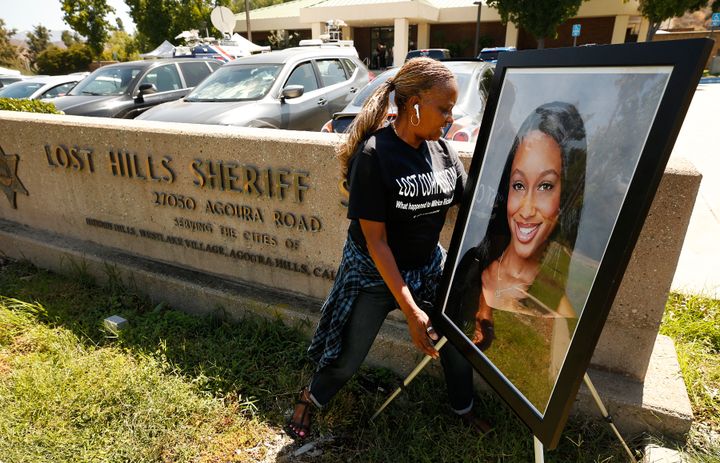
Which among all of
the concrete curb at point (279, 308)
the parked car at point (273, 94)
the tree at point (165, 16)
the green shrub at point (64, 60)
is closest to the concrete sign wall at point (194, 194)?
the concrete curb at point (279, 308)

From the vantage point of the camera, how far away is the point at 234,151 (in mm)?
3254

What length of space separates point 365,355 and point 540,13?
90.6ft

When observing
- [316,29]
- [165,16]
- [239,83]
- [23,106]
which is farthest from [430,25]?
[23,106]

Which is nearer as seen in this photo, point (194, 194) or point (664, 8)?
point (194, 194)

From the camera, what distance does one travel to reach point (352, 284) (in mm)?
2199

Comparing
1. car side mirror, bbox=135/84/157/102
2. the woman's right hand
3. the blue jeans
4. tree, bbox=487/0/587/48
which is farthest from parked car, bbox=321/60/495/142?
tree, bbox=487/0/587/48

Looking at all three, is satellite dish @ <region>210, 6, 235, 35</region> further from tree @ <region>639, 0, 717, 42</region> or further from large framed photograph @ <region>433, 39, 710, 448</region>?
tree @ <region>639, 0, 717, 42</region>

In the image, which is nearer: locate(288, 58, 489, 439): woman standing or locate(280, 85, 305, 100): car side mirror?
locate(288, 58, 489, 439): woman standing

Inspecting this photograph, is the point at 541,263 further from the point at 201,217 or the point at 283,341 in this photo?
the point at 201,217

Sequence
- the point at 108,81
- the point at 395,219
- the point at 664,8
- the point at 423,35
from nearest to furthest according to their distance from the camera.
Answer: the point at 395,219 → the point at 108,81 → the point at 664,8 → the point at 423,35

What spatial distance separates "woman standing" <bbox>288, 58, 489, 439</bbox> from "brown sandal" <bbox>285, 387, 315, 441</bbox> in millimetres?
84

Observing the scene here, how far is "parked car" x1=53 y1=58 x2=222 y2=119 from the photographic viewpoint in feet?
26.7

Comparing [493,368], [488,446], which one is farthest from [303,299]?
[493,368]

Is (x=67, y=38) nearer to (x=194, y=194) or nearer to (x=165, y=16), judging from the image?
(x=165, y=16)
